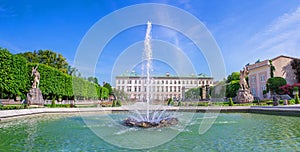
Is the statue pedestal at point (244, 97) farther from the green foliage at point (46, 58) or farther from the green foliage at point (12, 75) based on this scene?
the green foliage at point (46, 58)

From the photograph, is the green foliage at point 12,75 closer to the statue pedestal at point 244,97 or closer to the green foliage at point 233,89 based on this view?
the statue pedestal at point 244,97

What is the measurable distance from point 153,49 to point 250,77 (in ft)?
136

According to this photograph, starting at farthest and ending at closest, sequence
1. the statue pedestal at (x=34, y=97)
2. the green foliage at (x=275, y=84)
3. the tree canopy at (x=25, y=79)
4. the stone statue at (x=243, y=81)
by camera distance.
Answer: the green foliage at (x=275, y=84), the stone statue at (x=243, y=81), the tree canopy at (x=25, y=79), the statue pedestal at (x=34, y=97)

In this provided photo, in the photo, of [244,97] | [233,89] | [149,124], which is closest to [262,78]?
[233,89]

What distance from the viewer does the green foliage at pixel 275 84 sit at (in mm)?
36406

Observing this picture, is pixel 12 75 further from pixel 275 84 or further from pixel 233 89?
pixel 233 89

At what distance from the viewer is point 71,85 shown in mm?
37406

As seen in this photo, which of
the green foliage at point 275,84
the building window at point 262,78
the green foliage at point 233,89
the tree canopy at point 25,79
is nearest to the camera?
the tree canopy at point 25,79

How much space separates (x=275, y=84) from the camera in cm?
3672

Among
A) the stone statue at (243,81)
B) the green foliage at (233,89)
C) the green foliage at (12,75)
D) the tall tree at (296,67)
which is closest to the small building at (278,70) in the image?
the tall tree at (296,67)

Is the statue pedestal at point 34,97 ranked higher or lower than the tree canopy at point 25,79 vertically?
lower

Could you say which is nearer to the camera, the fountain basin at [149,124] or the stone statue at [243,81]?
the fountain basin at [149,124]

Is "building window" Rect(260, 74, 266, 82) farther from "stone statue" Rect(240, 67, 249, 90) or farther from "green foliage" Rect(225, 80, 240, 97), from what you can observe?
"stone statue" Rect(240, 67, 249, 90)

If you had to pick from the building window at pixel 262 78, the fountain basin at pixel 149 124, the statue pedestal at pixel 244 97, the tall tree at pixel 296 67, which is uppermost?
the tall tree at pixel 296 67
